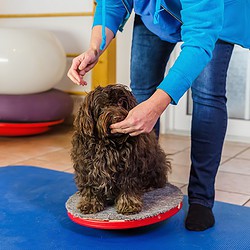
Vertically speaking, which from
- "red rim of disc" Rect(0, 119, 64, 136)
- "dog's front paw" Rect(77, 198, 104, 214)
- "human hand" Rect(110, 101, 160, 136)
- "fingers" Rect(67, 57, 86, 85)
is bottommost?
"red rim of disc" Rect(0, 119, 64, 136)

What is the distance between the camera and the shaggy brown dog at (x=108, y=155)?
4.67ft

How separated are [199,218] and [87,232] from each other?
387 millimetres

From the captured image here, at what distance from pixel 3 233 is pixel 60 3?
2315mm

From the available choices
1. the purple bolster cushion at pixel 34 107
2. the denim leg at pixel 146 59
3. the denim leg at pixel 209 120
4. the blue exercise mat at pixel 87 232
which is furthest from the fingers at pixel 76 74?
the purple bolster cushion at pixel 34 107

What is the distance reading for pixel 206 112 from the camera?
159 cm

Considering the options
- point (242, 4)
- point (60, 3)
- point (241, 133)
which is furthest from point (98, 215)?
point (60, 3)

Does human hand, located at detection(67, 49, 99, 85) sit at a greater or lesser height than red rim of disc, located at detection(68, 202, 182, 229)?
greater

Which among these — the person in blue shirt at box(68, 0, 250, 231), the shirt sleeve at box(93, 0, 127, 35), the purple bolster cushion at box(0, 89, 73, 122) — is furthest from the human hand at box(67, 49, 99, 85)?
the purple bolster cushion at box(0, 89, 73, 122)

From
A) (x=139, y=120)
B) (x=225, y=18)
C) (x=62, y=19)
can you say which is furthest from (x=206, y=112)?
(x=62, y=19)

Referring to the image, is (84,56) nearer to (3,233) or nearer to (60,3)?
(3,233)

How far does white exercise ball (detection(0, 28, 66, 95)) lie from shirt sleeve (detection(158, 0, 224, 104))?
1924 mm

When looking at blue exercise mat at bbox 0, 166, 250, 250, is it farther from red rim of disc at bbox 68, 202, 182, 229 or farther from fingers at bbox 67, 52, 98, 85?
fingers at bbox 67, 52, 98, 85

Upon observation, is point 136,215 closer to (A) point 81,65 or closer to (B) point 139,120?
(B) point 139,120

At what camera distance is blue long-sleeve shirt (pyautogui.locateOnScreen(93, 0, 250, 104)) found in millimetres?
1284
